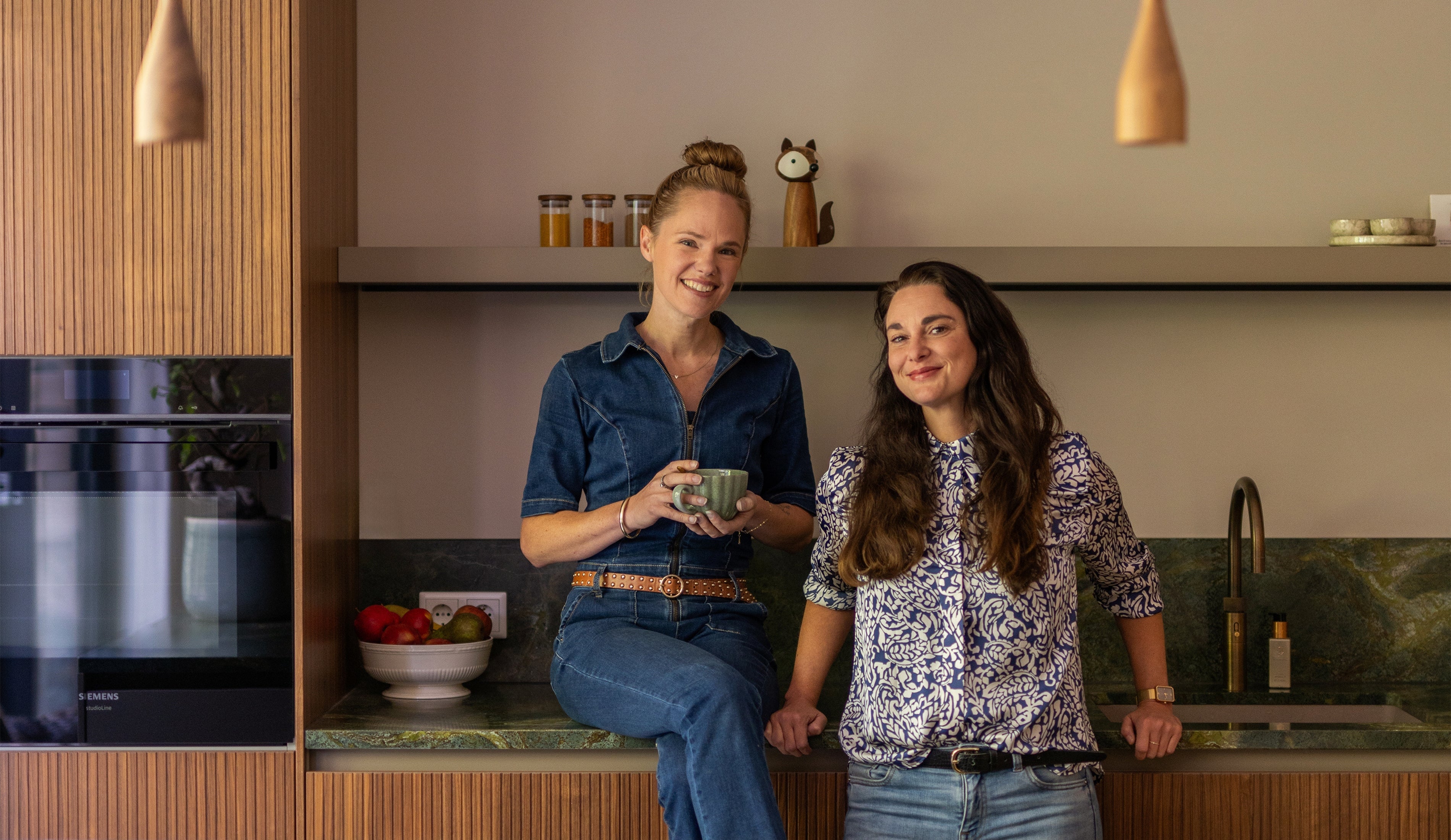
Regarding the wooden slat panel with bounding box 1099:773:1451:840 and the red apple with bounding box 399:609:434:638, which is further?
the red apple with bounding box 399:609:434:638

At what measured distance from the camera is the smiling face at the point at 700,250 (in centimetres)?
194

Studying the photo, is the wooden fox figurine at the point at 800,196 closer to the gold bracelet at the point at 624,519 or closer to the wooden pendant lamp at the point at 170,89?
the gold bracelet at the point at 624,519

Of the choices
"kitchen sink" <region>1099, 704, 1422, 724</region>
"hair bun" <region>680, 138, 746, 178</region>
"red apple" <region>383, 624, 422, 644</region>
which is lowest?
"kitchen sink" <region>1099, 704, 1422, 724</region>

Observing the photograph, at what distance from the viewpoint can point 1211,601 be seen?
2.40 metres

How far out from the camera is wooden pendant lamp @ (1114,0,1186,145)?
0.94 m

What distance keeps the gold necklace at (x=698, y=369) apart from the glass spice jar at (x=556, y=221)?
39 cm

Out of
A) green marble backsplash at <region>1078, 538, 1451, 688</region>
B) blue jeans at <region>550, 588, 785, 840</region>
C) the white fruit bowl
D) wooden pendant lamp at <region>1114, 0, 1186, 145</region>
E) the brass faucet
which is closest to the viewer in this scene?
wooden pendant lamp at <region>1114, 0, 1186, 145</region>

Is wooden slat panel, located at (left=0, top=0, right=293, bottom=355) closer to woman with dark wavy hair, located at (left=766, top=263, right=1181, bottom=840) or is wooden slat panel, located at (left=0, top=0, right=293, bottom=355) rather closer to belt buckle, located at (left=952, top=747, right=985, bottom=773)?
woman with dark wavy hair, located at (left=766, top=263, right=1181, bottom=840)

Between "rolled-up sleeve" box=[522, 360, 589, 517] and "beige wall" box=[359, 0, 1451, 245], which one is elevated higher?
"beige wall" box=[359, 0, 1451, 245]

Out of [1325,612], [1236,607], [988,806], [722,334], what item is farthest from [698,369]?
[1325,612]

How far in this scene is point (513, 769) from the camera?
6.43 feet

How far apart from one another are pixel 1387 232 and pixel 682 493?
58.0 inches

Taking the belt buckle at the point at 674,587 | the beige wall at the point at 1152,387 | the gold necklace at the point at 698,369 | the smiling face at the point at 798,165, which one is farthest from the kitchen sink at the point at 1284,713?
the smiling face at the point at 798,165

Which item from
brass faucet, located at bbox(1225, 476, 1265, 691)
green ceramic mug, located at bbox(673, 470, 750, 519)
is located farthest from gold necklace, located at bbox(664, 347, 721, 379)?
brass faucet, located at bbox(1225, 476, 1265, 691)
